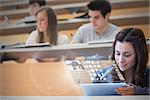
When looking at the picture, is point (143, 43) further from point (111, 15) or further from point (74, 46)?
point (74, 46)

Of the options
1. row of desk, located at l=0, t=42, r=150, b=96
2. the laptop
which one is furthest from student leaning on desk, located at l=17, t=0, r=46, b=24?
the laptop

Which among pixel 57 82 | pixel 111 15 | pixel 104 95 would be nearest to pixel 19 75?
pixel 57 82

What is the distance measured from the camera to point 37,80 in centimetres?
135

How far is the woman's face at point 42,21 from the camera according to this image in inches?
52.9

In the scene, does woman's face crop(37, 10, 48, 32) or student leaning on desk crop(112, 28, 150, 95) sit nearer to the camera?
student leaning on desk crop(112, 28, 150, 95)

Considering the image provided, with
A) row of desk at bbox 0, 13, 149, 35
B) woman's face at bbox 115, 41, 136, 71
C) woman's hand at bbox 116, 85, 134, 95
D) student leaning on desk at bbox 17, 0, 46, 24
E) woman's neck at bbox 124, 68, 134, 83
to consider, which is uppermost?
student leaning on desk at bbox 17, 0, 46, 24

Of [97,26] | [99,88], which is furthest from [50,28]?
[99,88]

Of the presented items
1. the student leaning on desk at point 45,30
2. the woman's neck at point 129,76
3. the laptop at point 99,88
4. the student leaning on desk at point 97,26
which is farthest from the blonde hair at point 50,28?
the woman's neck at point 129,76

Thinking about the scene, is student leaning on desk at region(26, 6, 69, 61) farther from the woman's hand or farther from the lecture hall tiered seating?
the woman's hand

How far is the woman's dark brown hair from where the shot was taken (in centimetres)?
122

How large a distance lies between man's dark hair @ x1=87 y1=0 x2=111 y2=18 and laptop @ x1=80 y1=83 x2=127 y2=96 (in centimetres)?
34

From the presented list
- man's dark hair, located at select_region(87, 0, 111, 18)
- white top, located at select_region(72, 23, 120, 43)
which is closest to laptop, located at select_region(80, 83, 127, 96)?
white top, located at select_region(72, 23, 120, 43)

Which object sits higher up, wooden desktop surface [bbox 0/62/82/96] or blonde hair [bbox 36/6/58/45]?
blonde hair [bbox 36/6/58/45]

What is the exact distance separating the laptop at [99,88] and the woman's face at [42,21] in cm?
35
